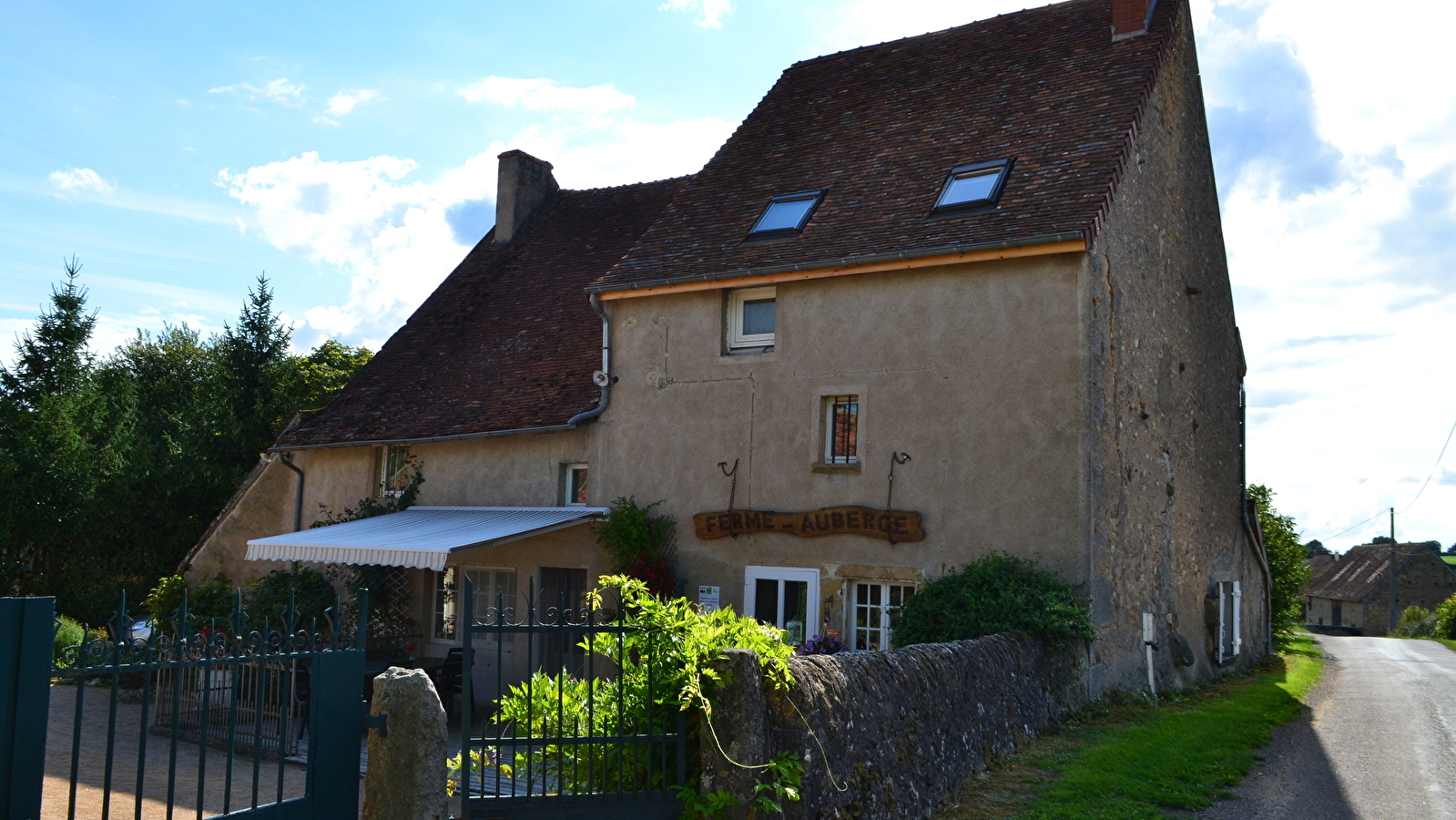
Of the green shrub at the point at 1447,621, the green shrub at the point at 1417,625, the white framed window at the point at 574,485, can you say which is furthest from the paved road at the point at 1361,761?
the green shrub at the point at 1417,625

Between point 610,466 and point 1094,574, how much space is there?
6.64m

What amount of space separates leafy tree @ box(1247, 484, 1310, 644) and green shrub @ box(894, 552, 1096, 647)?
16338 mm

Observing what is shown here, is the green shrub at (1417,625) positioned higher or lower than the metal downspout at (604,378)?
lower

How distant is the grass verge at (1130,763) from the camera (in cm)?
807

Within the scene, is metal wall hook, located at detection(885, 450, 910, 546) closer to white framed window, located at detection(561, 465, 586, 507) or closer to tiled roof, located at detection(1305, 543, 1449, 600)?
white framed window, located at detection(561, 465, 586, 507)

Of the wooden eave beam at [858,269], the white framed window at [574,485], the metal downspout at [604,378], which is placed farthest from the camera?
the white framed window at [574,485]

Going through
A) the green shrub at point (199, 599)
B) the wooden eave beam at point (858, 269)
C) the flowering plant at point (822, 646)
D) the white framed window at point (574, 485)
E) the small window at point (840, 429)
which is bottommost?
the green shrub at point (199, 599)

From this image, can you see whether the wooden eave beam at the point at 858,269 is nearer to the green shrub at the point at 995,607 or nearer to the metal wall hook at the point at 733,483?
the metal wall hook at the point at 733,483

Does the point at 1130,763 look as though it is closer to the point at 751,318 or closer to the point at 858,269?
the point at 858,269

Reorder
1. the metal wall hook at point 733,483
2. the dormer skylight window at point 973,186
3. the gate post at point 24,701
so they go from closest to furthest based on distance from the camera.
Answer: the gate post at point 24,701 → the dormer skylight window at point 973,186 → the metal wall hook at point 733,483

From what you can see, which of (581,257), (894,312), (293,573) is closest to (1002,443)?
(894,312)

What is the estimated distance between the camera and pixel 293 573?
18125mm

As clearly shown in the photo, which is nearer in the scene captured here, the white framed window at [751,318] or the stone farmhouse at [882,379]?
the stone farmhouse at [882,379]

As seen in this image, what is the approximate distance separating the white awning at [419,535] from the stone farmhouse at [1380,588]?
56.8 metres
